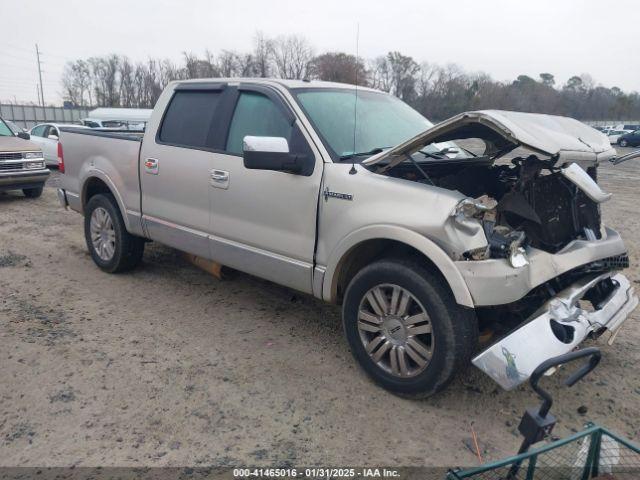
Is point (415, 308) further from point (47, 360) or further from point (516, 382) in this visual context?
point (47, 360)

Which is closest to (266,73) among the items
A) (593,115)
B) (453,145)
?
(593,115)

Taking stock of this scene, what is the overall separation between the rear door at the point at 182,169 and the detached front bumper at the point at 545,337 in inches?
103

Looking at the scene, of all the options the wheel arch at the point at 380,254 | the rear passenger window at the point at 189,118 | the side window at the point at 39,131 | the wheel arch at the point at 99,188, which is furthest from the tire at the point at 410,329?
the side window at the point at 39,131

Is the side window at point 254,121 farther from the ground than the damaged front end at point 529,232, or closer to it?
farther from the ground

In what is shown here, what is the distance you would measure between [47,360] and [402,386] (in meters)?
2.55

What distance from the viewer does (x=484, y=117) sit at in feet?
9.86

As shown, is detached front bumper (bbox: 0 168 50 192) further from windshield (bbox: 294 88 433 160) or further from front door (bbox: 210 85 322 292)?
windshield (bbox: 294 88 433 160)

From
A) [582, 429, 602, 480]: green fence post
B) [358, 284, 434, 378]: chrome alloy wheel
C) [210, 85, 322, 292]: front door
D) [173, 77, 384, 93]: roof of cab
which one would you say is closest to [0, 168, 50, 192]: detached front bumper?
[173, 77, 384, 93]: roof of cab

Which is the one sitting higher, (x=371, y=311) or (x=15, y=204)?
(x=371, y=311)

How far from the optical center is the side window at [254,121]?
405cm

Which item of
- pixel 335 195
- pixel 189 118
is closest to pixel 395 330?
pixel 335 195

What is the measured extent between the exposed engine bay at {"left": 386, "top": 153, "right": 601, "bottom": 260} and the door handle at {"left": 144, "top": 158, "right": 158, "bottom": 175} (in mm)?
2316

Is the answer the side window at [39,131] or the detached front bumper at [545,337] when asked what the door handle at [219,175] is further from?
the side window at [39,131]

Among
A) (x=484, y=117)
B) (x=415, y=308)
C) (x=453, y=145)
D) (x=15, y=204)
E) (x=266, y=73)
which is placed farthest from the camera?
(x=266, y=73)
